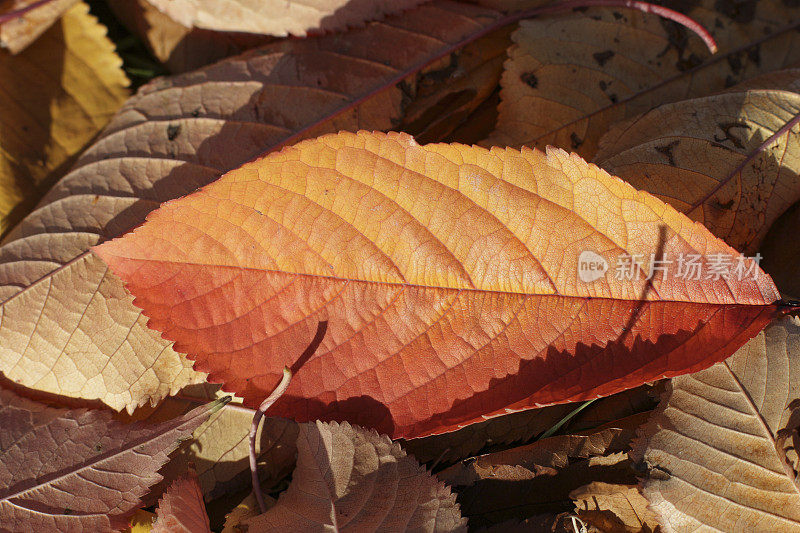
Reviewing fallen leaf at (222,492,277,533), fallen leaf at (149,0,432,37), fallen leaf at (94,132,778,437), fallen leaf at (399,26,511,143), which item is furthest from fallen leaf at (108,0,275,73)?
fallen leaf at (222,492,277,533)

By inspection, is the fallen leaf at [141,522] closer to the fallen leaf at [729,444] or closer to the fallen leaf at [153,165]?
the fallen leaf at [153,165]

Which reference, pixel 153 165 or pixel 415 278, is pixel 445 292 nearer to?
pixel 415 278

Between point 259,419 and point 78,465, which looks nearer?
point 259,419

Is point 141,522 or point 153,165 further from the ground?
point 153,165

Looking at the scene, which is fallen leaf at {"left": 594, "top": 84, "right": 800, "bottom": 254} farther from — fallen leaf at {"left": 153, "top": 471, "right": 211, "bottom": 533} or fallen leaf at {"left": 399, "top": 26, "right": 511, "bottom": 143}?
fallen leaf at {"left": 153, "top": 471, "right": 211, "bottom": 533}

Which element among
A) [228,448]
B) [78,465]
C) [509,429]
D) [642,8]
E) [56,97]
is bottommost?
[509,429]

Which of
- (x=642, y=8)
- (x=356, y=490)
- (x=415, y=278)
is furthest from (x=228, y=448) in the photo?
(x=642, y=8)
